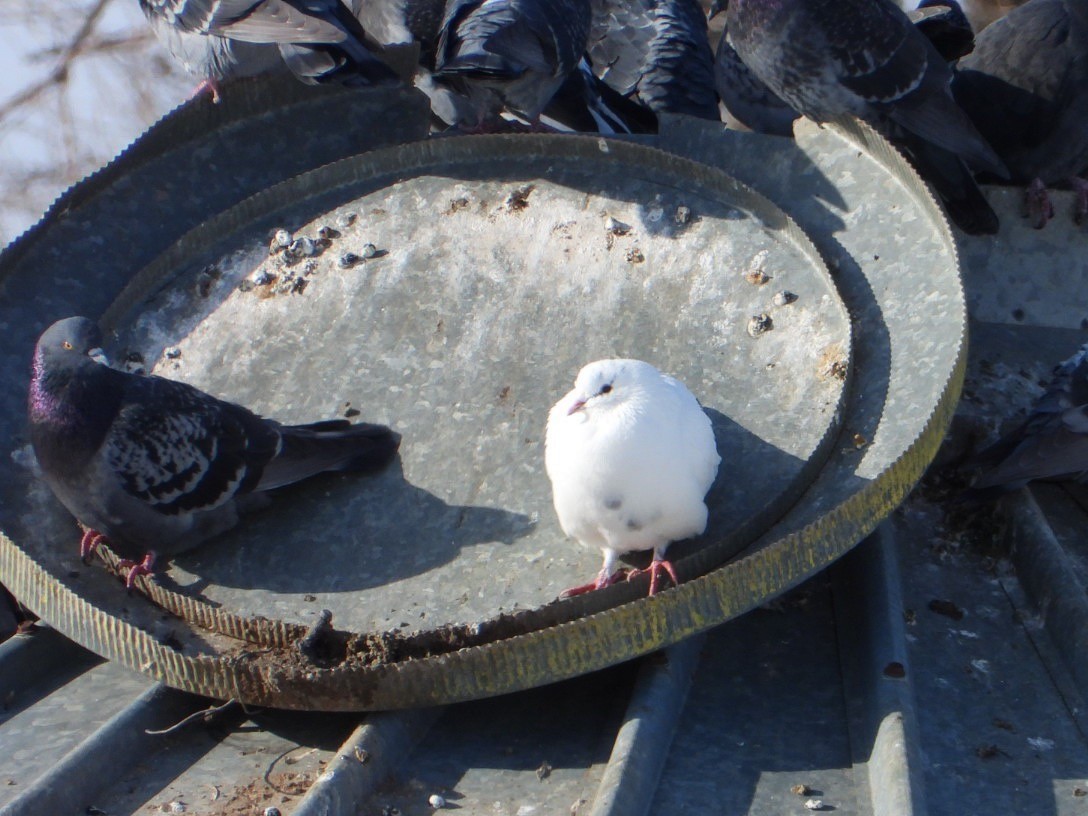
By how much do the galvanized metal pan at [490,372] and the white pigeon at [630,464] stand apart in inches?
4.4

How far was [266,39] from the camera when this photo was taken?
4.60 m

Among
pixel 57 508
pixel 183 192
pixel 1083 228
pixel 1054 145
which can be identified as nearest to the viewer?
pixel 57 508

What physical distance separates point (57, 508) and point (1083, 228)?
3193 mm

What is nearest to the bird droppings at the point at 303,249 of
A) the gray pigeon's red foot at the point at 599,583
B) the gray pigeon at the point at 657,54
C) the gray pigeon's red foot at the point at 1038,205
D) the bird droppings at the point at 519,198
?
the bird droppings at the point at 519,198

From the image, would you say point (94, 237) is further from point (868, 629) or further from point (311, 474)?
point (868, 629)

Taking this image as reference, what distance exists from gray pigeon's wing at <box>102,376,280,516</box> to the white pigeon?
921mm

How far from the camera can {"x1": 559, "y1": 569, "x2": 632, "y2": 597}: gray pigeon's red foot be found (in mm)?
2822

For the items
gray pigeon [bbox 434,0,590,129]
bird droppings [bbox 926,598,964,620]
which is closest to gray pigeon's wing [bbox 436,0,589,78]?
gray pigeon [bbox 434,0,590,129]

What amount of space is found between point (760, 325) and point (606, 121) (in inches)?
92.7

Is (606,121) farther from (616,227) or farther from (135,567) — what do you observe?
(135,567)

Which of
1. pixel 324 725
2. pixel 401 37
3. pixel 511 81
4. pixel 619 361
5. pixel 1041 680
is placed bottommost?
pixel 1041 680

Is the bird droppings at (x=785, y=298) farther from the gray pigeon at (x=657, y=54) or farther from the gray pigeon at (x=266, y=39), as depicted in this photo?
the gray pigeon at (x=657, y=54)

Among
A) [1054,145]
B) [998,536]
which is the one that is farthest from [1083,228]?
[998,536]

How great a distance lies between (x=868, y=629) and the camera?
2822mm
